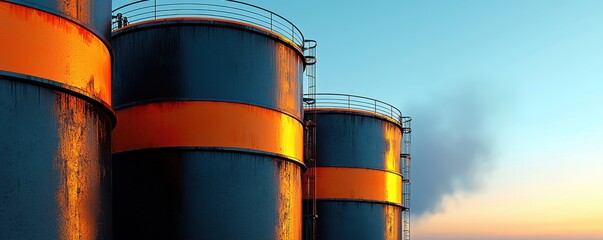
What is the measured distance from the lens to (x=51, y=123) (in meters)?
11.4

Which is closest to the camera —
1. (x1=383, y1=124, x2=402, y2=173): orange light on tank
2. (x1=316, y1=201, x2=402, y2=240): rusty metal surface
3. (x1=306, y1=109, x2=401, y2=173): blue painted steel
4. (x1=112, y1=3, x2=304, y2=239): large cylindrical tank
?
(x1=112, y1=3, x2=304, y2=239): large cylindrical tank

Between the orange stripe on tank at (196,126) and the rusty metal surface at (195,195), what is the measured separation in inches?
9.0

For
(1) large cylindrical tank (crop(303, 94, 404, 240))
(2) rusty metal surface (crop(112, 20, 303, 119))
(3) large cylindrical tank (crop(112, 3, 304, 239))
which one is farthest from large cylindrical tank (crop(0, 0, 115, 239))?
(1) large cylindrical tank (crop(303, 94, 404, 240))

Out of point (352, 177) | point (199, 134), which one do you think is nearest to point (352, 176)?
point (352, 177)

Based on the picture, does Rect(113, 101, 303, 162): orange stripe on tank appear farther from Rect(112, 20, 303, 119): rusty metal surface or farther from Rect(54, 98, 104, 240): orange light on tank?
Rect(54, 98, 104, 240): orange light on tank

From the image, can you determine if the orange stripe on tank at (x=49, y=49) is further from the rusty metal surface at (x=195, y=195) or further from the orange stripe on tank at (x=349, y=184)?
the orange stripe on tank at (x=349, y=184)

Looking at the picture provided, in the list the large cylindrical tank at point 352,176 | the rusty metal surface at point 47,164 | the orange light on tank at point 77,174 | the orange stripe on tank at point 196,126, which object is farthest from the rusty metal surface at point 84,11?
the large cylindrical tank at point 352,176

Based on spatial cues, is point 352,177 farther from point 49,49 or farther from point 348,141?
point 49,49

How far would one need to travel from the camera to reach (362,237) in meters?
24.8

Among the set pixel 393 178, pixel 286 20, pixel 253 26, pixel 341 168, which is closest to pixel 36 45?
pixel 253 26

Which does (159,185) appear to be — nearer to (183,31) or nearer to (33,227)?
(183,31)

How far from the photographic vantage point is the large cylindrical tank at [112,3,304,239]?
1612cm

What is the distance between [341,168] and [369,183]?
119 cm

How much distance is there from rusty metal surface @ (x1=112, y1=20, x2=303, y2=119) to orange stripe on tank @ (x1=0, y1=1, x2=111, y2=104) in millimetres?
3702
